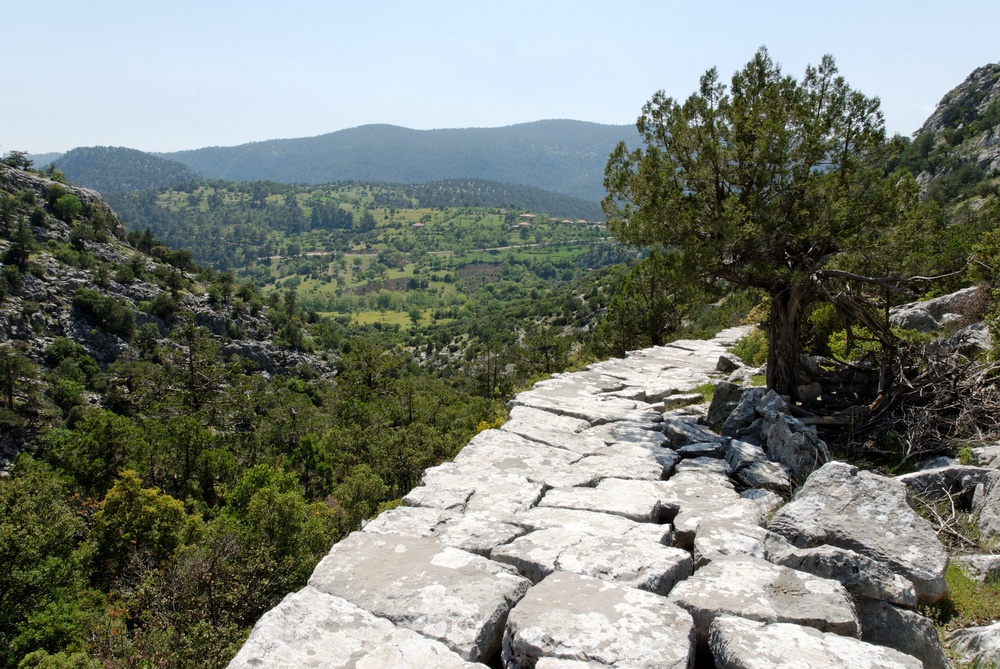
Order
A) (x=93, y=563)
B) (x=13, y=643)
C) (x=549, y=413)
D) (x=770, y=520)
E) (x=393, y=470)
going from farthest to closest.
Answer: (x=393, y=470), (x=93, y=563), (x=13, y=643), (x=549, y=413), (x=770, y=520)

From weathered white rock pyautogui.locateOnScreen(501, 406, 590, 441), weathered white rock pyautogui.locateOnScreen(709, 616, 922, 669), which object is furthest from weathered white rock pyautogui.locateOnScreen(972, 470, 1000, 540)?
weathered white rock pyautogui.locateOnScreen(501, 406, 590, 441)

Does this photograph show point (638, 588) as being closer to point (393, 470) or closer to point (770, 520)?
point (770, 520)

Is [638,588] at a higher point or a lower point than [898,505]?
lower

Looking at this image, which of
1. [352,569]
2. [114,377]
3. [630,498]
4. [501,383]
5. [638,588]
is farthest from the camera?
[114,377]

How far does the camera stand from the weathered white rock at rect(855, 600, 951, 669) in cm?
298

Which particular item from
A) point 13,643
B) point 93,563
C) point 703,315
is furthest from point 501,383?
point 13,643

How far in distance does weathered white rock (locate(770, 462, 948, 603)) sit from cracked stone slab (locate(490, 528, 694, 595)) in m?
0.87

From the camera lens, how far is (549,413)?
7547 mm

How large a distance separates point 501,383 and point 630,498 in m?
41.1

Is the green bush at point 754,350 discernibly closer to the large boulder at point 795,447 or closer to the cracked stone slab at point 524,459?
the large boulder at point 795,447

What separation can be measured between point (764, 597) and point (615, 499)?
1704mm

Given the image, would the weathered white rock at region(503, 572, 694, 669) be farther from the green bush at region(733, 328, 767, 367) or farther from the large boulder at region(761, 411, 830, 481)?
the green bush at region(733, 328, 767, 367)

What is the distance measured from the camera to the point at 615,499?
4.80 meters

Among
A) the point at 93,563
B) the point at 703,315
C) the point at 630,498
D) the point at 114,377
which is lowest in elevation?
the point at 114,377
